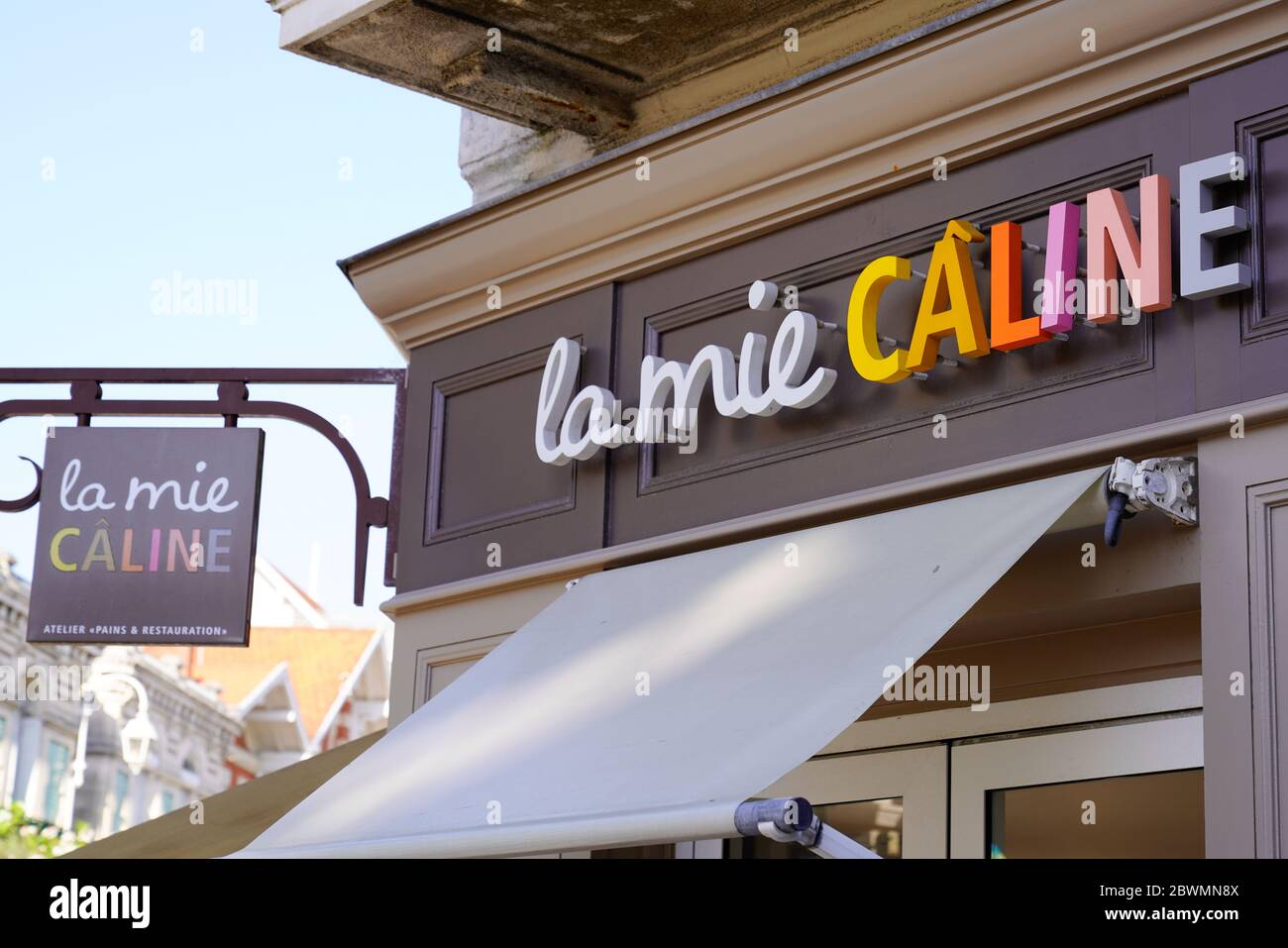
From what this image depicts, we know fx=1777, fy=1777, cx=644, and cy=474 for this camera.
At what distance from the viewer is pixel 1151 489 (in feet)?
15.9

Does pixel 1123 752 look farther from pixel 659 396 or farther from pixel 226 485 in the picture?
pixel 226 485

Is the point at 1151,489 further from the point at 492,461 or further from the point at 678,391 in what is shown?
the point at 492,461

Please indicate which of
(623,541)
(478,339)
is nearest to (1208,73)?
(623,541)

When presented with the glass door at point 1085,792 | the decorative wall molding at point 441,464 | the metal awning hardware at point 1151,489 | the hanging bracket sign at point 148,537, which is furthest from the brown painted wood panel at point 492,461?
the metal awning hardware at point 1151,489

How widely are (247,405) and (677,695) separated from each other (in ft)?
11.0

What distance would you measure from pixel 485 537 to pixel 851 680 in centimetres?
282

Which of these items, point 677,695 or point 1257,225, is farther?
point 677,695

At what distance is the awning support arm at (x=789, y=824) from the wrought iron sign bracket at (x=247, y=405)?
3830 mm

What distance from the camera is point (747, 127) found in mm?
6301

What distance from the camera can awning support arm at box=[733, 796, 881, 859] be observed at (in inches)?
156

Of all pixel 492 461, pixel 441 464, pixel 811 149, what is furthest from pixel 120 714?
pixel 811 149

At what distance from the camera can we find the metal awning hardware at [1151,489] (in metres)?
4.86

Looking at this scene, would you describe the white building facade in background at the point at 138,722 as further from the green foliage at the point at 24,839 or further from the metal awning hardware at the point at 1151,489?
the metal awning hardware at the point at 1151,489

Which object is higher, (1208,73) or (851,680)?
(1208,73)
